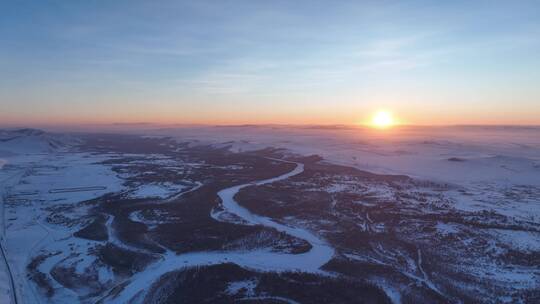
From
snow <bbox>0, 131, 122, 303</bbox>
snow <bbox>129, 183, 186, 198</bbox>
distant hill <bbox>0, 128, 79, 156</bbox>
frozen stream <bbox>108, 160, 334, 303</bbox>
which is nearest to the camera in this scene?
frozen stream <bbox>108, 160, 334, 303</bbox>

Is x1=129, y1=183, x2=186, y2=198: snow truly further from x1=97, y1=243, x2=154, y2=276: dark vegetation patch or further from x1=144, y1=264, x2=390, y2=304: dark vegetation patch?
x1=144, y1=264, x2=390, y2=304: dark vegetation patch

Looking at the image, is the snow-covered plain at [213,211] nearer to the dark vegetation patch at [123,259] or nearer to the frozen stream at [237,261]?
the frozen stream at [237,261]

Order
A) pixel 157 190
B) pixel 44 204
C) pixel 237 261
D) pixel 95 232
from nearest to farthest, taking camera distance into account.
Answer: pixel 237 261, pixel 95 232, pixel 44 204, pixel 157 190

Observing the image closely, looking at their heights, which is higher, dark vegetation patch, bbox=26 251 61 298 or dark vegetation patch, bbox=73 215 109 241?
dark vegetation patch, bbox=73 215 109 241

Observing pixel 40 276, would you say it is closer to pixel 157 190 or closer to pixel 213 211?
pixel 213 211

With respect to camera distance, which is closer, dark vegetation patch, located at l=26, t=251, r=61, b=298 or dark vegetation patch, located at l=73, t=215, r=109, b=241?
dark vegetation patch, located at l=26, t=251, r=61, b=298

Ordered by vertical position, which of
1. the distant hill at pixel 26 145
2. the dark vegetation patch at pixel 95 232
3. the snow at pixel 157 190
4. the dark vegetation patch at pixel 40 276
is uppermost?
the distant hill at pixel 26 145

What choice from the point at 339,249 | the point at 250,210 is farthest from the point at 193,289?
the point at 250,210

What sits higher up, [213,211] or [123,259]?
[213,211]

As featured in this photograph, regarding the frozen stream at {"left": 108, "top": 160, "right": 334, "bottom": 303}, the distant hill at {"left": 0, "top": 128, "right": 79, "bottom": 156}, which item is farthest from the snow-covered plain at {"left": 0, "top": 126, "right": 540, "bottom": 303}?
the distant hill at {"left": 0, "top": 128, "right": 79, "bottom": 156}

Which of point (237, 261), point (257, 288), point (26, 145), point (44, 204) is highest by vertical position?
point (26, 145)

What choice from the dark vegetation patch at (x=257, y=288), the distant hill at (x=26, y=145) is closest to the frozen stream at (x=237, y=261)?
the dark vegetation patch at (x=257, y=288)

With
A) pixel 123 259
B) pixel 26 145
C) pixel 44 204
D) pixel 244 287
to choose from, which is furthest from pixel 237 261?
pixel 26 145

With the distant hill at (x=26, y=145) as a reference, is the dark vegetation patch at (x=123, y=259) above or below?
below
